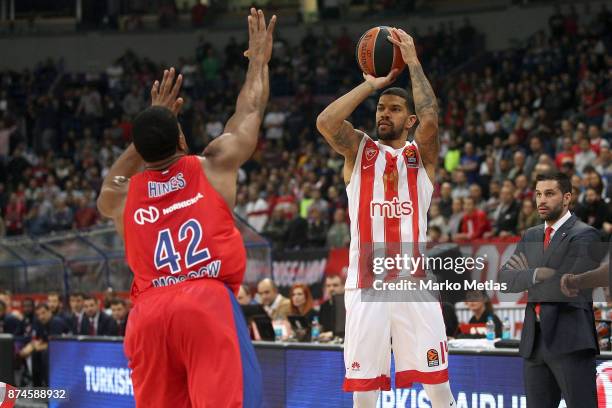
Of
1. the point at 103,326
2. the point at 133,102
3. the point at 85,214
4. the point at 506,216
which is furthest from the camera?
the point at 133,102

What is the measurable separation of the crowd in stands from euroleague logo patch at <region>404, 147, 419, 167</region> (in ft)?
21.3

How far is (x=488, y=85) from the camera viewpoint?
894 inches

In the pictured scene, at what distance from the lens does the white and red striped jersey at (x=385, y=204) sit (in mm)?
6730

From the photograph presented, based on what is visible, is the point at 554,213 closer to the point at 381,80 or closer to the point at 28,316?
the point at 381,80

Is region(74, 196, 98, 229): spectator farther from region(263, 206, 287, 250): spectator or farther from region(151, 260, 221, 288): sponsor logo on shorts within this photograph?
region(151, 260, 221, 288): sponsor logo on shorts

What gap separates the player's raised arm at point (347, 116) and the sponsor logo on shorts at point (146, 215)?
1.83 meters

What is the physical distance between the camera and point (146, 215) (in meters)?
5.12

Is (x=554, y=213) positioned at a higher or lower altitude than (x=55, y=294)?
higher

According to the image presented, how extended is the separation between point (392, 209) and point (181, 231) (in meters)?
2.06

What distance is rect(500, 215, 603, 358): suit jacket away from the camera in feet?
21.2

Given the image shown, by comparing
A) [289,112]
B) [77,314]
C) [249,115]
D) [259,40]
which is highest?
[289,112]

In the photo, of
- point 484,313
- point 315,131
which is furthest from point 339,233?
point 315,131

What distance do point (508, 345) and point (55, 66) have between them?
25.3 meters

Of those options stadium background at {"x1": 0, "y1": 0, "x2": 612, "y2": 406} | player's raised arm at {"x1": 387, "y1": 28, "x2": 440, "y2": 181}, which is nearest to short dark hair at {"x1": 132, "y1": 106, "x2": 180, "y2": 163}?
player's raised arm at {"x1": 387, "y1": 28, "x2": 440, "y2": 181}
